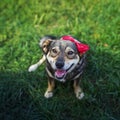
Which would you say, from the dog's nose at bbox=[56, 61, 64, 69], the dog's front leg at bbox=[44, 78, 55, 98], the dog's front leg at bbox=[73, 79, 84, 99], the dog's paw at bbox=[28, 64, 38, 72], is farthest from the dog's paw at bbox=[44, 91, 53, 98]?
the dog's nose at bbox=[56, 61, 64, 69]

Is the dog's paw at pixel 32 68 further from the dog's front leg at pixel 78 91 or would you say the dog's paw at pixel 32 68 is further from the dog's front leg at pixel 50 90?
the dog's front leg at pixel 78 91

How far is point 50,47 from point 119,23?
148 cm

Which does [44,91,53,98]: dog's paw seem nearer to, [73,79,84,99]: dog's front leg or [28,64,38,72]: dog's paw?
[73,79,84,99]: dog's front leg

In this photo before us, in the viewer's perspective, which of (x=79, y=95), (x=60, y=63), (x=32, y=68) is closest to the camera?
(x=60, y=63)

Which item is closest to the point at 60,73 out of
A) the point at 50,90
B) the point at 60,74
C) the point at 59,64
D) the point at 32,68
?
the point at 60,74

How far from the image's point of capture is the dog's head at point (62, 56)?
9.83 feet

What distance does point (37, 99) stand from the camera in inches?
136

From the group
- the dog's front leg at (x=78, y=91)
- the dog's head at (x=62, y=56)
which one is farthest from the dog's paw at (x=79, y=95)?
the dog's head at (x=62, y=56)

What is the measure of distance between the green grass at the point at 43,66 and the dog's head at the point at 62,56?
48cm

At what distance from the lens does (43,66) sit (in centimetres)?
379

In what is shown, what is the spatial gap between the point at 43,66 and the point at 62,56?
2.71ft

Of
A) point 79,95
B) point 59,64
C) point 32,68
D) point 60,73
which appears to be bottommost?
point 79,95

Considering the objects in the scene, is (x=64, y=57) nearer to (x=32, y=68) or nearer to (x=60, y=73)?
(x=60, y=73)

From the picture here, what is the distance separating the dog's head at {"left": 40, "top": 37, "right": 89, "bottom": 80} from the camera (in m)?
3.00
